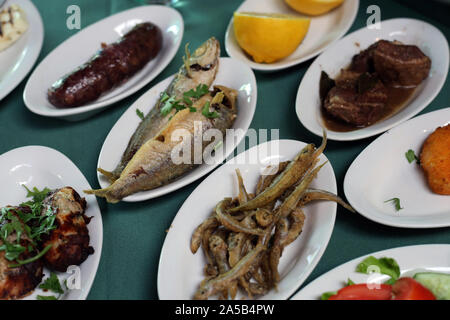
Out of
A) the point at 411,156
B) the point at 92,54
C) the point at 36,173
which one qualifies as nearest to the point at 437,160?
the point at 411,156

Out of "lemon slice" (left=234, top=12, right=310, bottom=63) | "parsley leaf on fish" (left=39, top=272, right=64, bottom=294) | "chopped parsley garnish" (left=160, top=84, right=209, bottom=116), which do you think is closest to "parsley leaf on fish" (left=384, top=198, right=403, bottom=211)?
"chopped parsley garnish" (left=160, top=84, right=209, bottom=116)

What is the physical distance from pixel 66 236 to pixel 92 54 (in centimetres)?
167

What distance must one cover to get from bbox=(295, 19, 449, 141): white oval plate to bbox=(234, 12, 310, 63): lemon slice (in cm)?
24

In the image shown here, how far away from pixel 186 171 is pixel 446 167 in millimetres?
1254

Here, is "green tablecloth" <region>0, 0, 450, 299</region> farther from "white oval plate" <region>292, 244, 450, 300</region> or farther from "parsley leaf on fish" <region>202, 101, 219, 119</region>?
"parsley leaf on fish" <region>202, 101, 219, 119</region>

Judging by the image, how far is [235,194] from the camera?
7.14 ft

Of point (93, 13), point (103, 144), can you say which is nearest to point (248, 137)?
point (103, 144)

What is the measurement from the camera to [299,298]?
173cm

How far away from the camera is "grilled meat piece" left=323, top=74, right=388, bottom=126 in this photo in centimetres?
240

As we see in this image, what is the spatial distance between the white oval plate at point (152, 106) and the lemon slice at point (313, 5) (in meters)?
0.75

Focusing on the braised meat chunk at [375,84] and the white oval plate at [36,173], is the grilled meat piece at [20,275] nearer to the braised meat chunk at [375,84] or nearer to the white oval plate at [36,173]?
the white oval plate at [36,173]

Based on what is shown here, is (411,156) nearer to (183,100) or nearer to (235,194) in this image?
(235,194)

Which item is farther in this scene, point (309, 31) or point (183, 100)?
point (309, 31)

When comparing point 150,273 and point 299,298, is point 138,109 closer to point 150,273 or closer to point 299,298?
point 150,273
